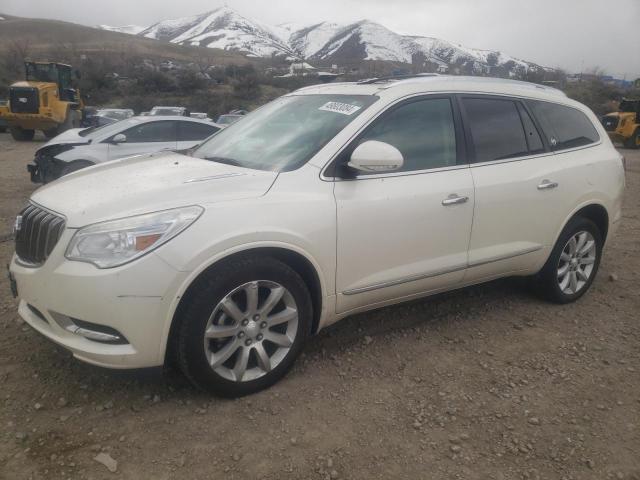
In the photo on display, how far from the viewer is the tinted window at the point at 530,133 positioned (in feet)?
12.6

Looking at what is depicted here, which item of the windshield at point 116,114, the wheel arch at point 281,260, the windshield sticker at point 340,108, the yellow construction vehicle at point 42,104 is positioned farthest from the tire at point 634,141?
the wheel arch at point 281,260

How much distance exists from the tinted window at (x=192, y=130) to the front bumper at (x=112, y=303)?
282 inches

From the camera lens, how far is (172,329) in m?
2.53

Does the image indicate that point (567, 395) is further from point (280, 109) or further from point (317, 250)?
point (280, 109)

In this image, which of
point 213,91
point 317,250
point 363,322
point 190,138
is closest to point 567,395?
point 363,322

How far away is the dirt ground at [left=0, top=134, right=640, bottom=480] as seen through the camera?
2.36 meters

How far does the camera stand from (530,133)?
12.6ft

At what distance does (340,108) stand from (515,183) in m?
1.35

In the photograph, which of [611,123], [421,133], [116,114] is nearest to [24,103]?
[116,114]

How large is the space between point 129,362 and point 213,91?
135ft

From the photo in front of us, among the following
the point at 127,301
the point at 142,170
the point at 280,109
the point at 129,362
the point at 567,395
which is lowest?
the point at 567,395

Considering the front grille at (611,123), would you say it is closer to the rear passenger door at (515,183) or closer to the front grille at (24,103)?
the rear passenger door at (515,183)

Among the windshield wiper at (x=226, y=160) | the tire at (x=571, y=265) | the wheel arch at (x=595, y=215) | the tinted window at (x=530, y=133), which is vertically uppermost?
the tinted window at (x=530, y=133)

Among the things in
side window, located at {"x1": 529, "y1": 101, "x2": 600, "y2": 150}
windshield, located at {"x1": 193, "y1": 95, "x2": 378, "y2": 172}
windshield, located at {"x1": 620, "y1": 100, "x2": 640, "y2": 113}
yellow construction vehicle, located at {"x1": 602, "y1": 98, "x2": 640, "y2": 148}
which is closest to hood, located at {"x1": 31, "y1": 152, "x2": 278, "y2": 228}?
windshield, located at {"x1": 193, "y1": 95, "x2": 378, "y2": 172}
